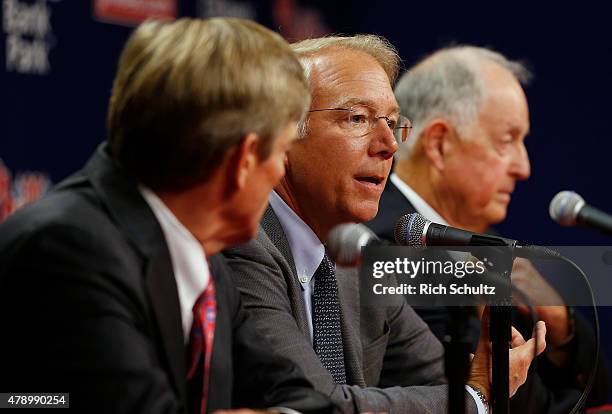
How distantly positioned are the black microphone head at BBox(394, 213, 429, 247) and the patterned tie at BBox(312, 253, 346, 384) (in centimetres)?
36

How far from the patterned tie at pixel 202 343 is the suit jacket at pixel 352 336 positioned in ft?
1.47

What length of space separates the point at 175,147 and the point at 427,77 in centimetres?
245

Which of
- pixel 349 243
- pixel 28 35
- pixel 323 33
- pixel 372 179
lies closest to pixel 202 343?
pixel 349 243

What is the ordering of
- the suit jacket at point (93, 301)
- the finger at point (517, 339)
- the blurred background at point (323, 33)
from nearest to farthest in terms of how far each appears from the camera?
the suit jacket at point (93, 301) → the finger at point (517, 339) → the blurred background at point (323, 33)

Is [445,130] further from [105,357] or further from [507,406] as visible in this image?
[105,357]

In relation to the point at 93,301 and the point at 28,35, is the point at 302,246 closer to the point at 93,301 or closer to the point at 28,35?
the point at 93,301

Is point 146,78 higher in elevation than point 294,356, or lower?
higher

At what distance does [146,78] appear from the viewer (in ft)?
4.85

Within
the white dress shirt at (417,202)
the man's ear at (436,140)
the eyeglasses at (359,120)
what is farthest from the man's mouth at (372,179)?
the man's ear at (436,140)

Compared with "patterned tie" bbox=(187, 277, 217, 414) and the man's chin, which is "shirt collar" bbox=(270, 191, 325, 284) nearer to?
the man's chin

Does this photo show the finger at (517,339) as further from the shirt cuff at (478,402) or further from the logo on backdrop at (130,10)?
the logo on backdrop at (130,10)

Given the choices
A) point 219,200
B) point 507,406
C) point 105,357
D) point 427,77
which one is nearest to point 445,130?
point 427,77

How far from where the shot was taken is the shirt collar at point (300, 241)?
234 cm

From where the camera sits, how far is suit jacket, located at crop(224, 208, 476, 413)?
2.08m
